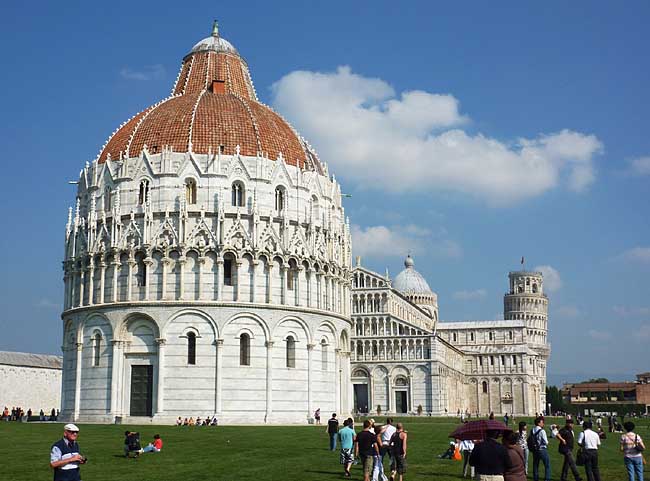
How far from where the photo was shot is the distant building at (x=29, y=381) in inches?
3740

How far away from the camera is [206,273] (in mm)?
57156

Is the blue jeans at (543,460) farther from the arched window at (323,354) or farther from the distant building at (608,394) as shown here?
the distant building at (608,394)

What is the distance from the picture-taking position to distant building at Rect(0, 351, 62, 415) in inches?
3740

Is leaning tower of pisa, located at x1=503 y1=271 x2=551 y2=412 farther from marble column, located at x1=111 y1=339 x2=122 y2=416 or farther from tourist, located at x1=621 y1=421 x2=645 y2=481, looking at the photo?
tourist, located at x1=621 y1=421 x2=645 y2=481

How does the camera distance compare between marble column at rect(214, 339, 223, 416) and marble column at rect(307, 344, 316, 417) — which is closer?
marble column at rect(214, 339, 223, 416)

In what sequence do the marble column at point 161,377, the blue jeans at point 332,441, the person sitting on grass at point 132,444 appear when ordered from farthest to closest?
the marble column at point 161,377, the blue jeans at point 332,441, the person sitting on grass at point 132,444

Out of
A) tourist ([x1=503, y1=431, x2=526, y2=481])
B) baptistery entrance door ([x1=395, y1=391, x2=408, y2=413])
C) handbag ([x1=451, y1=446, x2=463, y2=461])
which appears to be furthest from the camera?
baptistery entrance door ([x1=395, y1=391, x2=408, y2=413])

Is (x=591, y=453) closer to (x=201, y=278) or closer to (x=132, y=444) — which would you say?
(x=132, y=444)

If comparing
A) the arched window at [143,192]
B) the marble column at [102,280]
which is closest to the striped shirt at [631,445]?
the arched window at [143,192]

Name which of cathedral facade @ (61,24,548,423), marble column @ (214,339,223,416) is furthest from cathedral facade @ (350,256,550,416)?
marble column @ (214,339,223,416)

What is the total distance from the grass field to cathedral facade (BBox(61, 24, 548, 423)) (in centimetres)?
1411

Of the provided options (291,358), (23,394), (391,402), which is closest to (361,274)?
(391,402)

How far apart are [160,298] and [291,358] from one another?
9.99 metres

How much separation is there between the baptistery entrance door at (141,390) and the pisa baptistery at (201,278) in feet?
0.26
